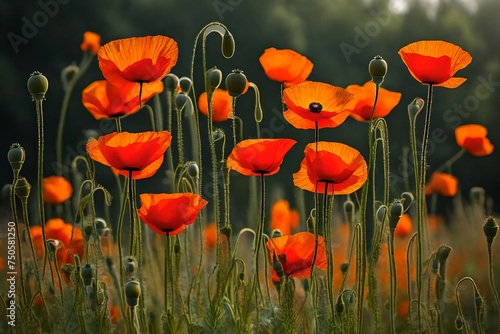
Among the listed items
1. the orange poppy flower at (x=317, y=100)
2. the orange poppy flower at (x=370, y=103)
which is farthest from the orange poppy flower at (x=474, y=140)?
the orange poppy flower at (x=317, y=100)

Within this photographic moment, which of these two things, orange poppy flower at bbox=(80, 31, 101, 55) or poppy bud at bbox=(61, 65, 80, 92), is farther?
orange poppy flower at bbox=(80, 31, 101, 55)

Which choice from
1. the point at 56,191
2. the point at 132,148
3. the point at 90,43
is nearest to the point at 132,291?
the point at 132,148

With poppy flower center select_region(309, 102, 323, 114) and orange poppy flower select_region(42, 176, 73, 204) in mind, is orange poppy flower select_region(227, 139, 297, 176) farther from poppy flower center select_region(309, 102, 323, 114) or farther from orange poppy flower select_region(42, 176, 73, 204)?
orange poppy flower select_region(42, 176, 73, 204)

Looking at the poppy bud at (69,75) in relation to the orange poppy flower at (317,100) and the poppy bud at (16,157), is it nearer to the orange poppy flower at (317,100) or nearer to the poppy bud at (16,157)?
the poppy bud at (16,157)

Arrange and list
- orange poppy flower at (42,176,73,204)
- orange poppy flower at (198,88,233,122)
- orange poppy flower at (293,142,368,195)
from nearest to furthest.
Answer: orange poppy flower at (293,142,368,195) < orange poppy flower at (198,88,233,122) < orange poppy flower at (42,176,73,204)

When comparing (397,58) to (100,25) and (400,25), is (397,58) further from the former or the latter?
(100,25)

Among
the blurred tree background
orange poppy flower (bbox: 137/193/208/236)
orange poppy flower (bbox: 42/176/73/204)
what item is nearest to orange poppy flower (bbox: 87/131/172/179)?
orange poppy flower (bbox: 137/193/208/236)

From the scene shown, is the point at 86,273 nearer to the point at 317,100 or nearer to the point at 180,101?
the point at 180,101
